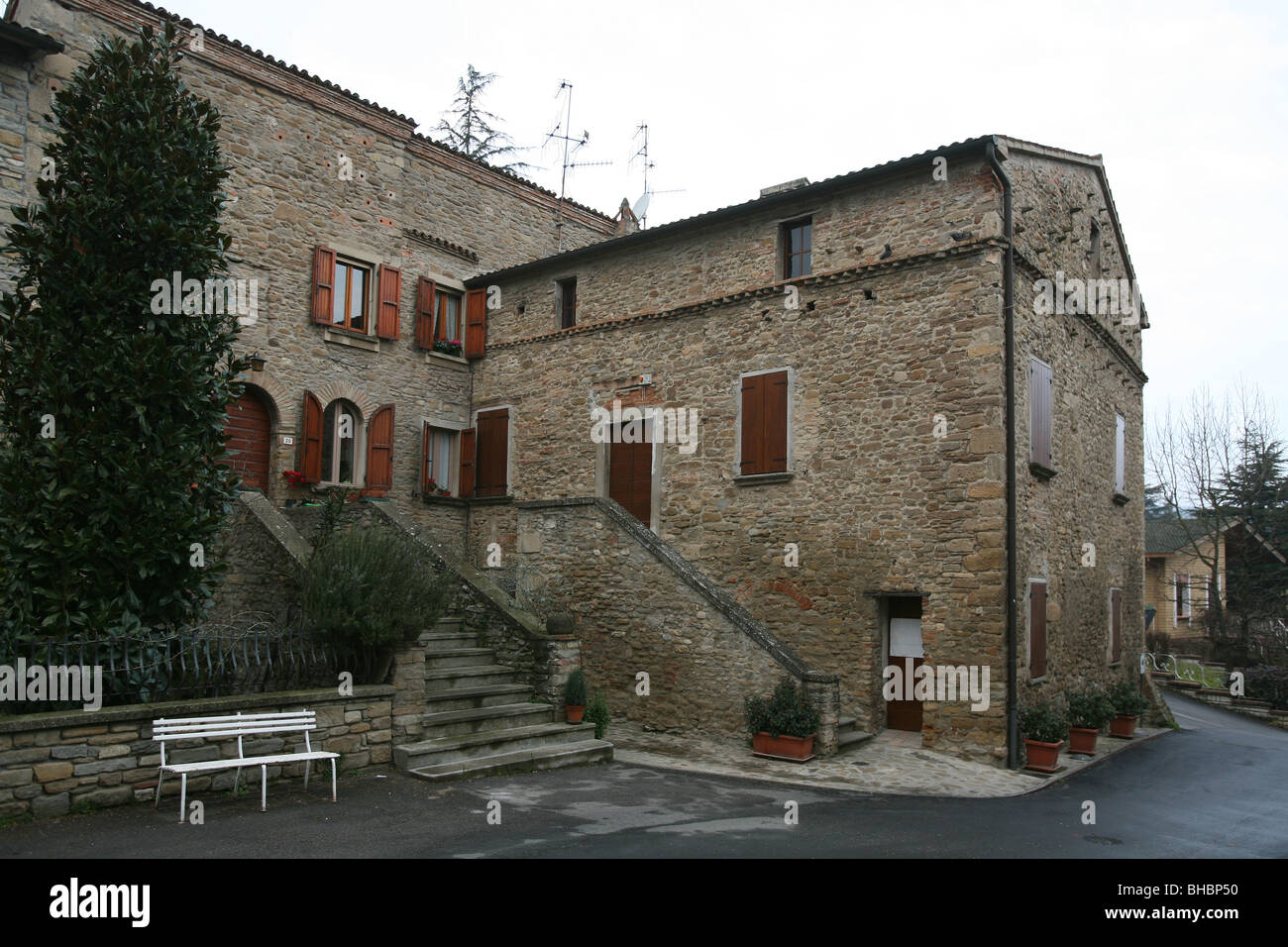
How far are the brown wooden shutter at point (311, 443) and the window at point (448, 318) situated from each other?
121 inches

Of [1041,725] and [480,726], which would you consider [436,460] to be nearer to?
[480,726]

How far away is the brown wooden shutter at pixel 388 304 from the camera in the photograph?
52.0ft

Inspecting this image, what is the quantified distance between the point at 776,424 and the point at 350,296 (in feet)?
26.0

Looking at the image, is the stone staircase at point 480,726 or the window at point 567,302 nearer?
the stone staircase at point 480,726

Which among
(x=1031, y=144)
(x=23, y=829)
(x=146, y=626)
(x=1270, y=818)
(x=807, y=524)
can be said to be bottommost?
(x=1270, y=818)

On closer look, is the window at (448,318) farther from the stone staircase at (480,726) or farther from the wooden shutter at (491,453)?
the stone staircase at (480,726)

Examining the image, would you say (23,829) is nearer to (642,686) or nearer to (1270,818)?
(642,686)

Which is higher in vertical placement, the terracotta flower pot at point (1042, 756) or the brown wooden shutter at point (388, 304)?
the brown wooden shutter at point (388, 304)

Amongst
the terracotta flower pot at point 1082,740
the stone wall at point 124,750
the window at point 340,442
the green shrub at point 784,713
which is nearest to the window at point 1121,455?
the terracotta flower pot at point 1082,740

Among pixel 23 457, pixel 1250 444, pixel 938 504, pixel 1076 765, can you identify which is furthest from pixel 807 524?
pixel 1250 444

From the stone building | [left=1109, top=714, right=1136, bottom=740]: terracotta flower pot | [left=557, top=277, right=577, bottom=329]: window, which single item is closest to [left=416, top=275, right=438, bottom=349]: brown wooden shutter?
the stone building

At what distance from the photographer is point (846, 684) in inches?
464
